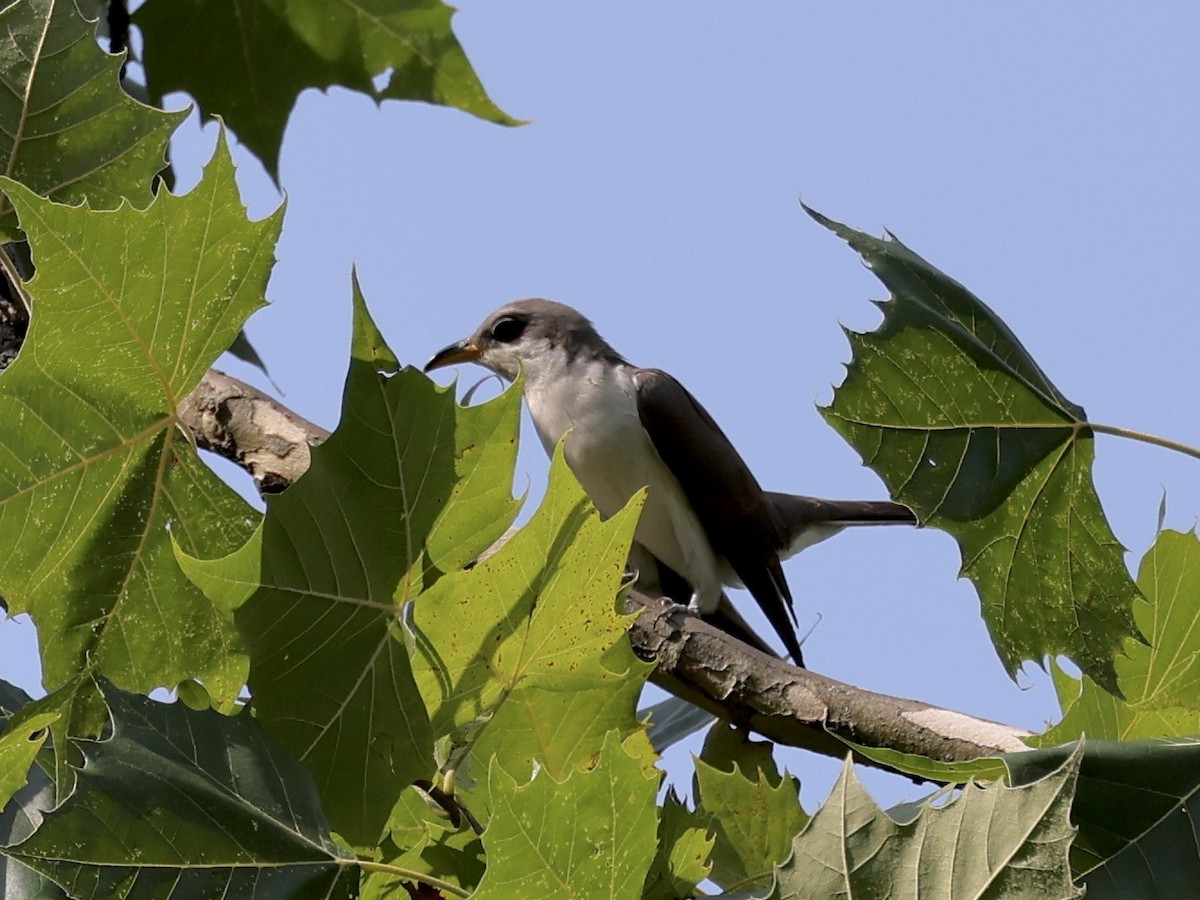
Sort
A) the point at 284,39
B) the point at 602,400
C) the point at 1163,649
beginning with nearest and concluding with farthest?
the point at 1163,649
the point at 284,39
the point at 602,400

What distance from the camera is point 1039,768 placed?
4.40ft

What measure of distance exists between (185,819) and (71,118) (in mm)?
1022

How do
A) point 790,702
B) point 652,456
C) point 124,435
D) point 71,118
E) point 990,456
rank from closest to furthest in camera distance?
point 124,435, point 71,118, point 990,456, point 790,702, point 652,456

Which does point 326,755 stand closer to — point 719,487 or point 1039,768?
point 1039,768

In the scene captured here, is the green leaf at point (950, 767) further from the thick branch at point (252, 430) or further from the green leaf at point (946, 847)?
the thick branch at point (252, 430)

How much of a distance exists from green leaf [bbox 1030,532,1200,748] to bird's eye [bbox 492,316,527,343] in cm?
414

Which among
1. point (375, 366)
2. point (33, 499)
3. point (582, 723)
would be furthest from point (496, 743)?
point (33, 499)

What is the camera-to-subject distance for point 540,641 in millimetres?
1586

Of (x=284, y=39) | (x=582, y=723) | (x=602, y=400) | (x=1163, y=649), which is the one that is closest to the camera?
(x=582, y=723)

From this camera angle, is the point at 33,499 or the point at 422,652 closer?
the point at 422,652

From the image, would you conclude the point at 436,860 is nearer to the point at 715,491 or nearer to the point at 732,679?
the point at 732,679

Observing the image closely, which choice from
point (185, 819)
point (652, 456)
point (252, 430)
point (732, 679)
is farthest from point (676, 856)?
point (652, 456)

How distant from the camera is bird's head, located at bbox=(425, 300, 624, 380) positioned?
5832mm

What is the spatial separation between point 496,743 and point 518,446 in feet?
1.17
